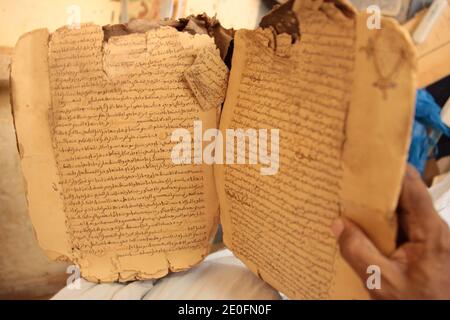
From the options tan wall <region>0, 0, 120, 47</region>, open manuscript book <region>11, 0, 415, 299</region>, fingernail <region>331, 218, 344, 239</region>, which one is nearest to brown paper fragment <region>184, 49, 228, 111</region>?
open manuscript book <region>11, 0, 415, 299</region>

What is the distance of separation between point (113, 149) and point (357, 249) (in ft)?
1.73

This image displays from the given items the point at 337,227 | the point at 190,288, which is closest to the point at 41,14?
the point at 190,288

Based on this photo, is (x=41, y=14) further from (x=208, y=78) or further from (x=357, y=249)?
(x=357, y=249)

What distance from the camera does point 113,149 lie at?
861 millimetres

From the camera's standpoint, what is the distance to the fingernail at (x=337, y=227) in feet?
2.07

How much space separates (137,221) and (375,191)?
1.74 feet

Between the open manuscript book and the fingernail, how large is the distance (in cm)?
2

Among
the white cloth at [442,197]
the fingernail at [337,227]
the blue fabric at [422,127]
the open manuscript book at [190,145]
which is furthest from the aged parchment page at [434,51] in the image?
the fingernail at [337,227]

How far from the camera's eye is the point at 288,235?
75 centimetres

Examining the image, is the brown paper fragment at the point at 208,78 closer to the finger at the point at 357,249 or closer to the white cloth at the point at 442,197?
the finger at the point at 357,249

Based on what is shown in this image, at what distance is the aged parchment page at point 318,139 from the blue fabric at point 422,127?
0.16 meters

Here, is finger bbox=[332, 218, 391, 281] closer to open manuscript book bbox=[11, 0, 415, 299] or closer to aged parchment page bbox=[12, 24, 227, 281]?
open manuscript book bbox=[11, 0, 415, 299]

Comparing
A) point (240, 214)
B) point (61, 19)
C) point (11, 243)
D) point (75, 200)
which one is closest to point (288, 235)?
point (240, 214)
